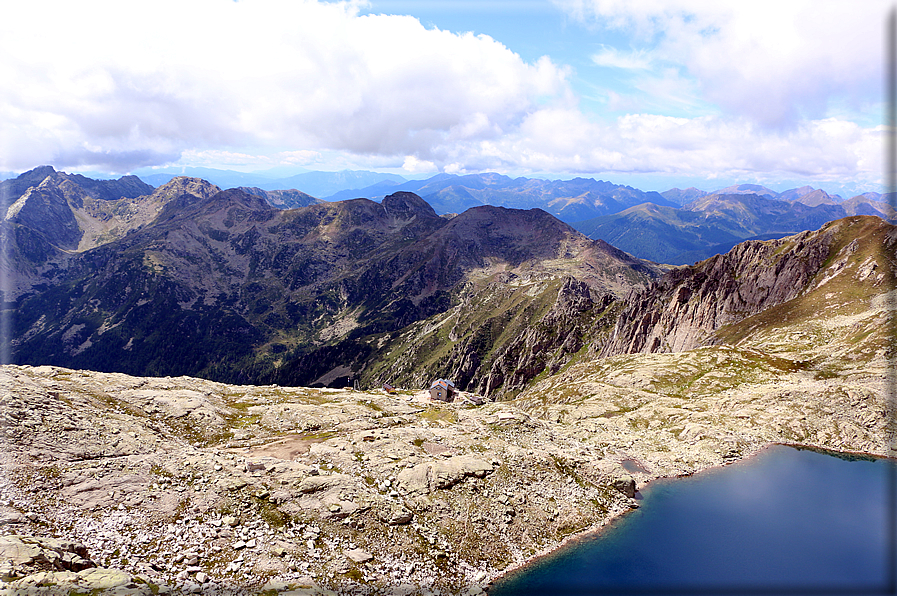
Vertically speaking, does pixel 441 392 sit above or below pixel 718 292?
below

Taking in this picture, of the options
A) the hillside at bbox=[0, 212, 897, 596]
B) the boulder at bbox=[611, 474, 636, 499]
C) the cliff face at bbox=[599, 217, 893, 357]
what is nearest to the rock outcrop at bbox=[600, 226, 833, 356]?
the cliff face at bbox=[599, 217, 893, 357]

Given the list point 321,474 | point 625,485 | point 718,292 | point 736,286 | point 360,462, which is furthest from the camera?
point 718,292

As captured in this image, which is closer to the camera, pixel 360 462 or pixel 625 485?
pixel 360 462

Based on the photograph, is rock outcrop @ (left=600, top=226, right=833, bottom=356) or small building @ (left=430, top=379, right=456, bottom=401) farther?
rock outcrop @ (left=600, top=226, right=833, bottom=356)

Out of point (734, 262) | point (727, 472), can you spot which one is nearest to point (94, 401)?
point (727, 472)

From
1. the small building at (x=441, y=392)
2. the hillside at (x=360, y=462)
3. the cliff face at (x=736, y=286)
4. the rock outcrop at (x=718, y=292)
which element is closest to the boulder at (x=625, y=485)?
the hillside at (x=360, y=462)

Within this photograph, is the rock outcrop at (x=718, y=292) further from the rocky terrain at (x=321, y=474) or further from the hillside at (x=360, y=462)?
the rocky terrain at (x=321, y=474)

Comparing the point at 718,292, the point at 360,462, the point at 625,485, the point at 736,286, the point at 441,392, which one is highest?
the point at 736,286

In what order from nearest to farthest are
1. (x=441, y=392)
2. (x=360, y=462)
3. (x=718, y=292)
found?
(x=360, y=462)
(x=441, y=392)
(x=718, y=292)

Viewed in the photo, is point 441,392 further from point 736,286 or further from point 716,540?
point 736,286

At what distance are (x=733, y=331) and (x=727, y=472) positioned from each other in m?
93.7

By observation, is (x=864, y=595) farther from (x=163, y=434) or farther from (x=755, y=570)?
(x=163, y=434)

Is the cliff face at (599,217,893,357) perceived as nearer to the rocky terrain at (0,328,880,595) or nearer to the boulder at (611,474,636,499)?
the rocky terrain at (0,328,880,595)

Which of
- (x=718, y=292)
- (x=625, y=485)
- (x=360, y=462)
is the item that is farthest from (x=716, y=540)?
(x=718, y=292)
